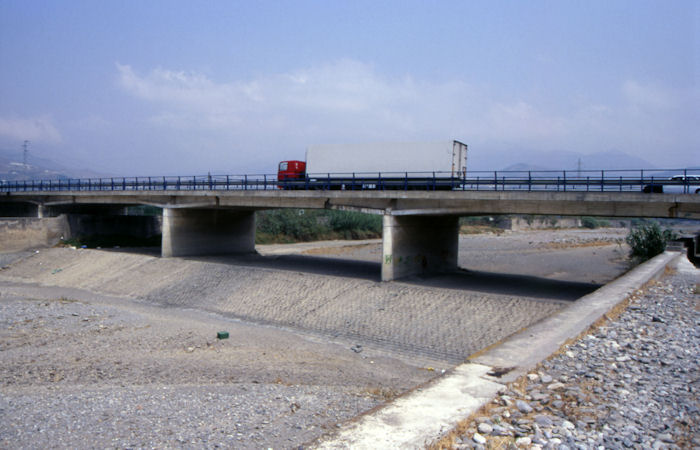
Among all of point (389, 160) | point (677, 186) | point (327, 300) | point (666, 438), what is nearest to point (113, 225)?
point (389, 160)

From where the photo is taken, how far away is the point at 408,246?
29.4 metres

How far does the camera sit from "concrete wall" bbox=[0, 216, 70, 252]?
Answer: 44.2 meters

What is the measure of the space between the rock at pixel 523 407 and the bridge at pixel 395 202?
17934 millimetres

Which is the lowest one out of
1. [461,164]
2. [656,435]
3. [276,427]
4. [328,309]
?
[328,309]

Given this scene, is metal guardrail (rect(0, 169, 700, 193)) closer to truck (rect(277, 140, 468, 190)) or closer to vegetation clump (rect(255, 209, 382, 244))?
truck (rect(277, 140, 468, 190))

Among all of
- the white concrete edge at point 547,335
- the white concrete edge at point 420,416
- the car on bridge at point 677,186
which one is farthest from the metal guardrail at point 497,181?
the white concrete edge at point 420,416

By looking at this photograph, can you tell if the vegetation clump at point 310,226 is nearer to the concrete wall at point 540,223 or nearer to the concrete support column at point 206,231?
the concrete support column at point 206,231

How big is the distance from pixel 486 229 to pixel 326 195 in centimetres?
5811

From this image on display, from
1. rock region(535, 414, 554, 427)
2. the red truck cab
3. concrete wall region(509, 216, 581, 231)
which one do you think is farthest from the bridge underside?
concrete wall region(509, 216, 581, 231)

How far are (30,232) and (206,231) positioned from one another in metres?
16.5

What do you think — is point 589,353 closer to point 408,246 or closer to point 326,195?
point 408,246

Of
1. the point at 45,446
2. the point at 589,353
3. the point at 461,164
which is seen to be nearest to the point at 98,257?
the point at 461,164

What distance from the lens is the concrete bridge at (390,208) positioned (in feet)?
76.0

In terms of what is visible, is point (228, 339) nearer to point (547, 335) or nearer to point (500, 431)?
point (547, 335)
